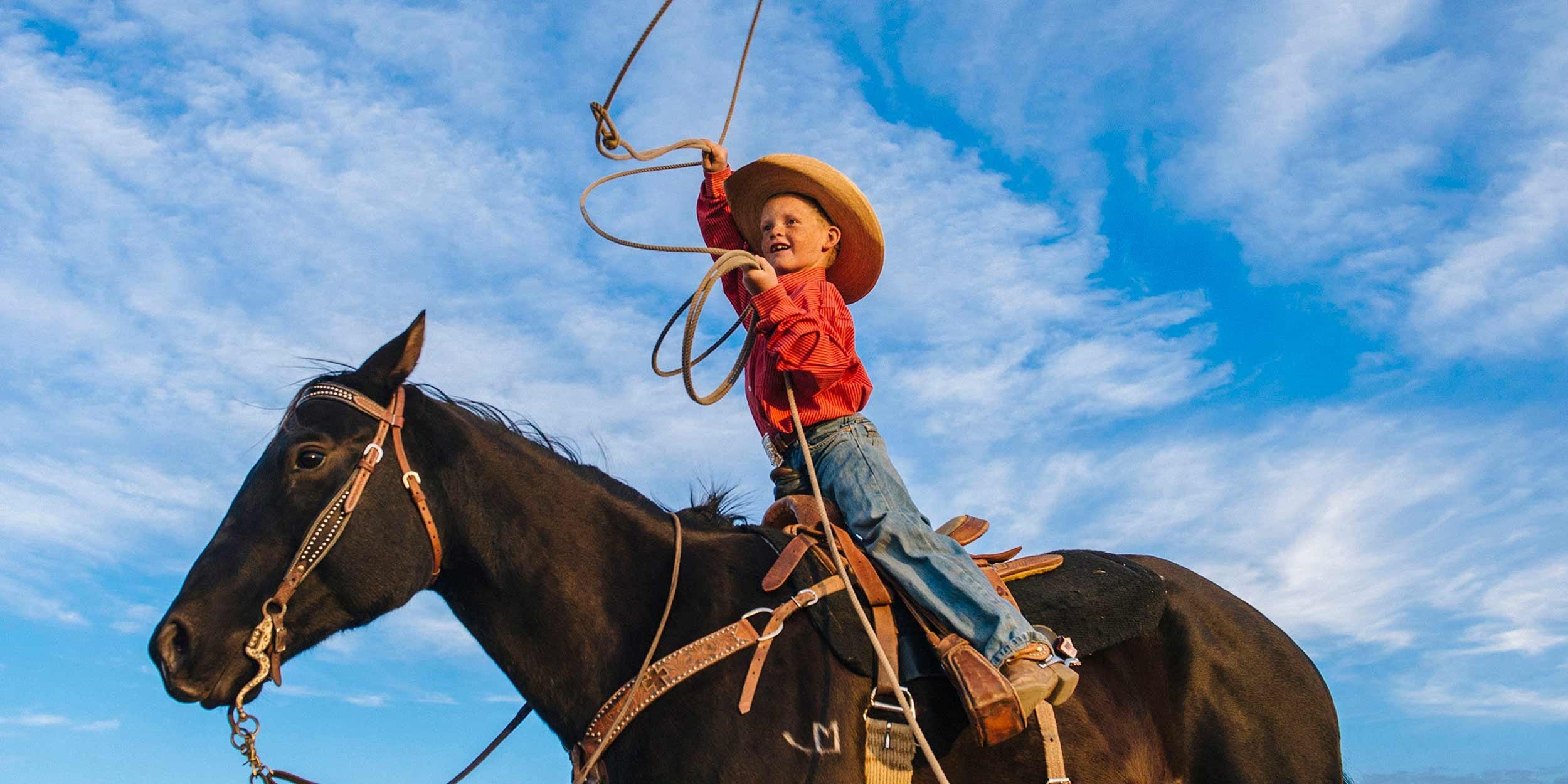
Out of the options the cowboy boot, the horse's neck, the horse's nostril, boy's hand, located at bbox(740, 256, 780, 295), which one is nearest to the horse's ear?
the horse's neck

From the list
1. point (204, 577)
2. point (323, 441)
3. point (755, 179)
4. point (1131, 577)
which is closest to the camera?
point (204, 577)

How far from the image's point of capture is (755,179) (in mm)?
6168

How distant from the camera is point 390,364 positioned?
4.65 metres

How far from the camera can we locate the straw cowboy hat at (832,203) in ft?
19.6

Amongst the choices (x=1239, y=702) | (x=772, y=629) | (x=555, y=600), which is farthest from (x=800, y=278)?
(x=1239, y=702)

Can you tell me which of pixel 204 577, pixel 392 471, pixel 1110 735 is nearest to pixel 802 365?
pixel 392 471

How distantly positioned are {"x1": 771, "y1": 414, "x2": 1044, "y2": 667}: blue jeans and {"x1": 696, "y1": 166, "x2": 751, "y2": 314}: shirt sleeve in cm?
152

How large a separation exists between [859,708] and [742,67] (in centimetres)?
366

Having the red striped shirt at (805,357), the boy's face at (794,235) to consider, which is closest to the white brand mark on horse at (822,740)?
the red striped shirt at (805,357)

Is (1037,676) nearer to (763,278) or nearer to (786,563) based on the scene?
(786,563)

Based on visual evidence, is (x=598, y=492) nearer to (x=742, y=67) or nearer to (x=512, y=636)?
(x=512, y=636)

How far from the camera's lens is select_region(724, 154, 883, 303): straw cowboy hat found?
5.98 m

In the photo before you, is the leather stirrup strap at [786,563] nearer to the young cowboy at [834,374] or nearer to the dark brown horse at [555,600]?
the dark brown horse at [555,600]

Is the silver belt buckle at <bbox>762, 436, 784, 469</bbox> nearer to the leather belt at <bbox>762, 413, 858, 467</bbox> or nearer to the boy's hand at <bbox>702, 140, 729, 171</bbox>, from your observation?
the leather belt at <bbox>762, 413, 858, 467</bbox>
